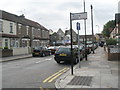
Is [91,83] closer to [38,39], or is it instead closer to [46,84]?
[46,84]

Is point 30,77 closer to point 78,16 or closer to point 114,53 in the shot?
point 78,16

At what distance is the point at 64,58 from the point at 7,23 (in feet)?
59.4

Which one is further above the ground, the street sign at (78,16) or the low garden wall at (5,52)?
the street sign at (78,16)

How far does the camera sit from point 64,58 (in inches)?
611

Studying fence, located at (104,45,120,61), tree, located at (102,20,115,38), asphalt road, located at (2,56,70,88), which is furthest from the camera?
tree, located at (102,20,115,38)

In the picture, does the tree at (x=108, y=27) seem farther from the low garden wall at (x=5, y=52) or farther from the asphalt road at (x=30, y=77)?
the asphalt road at (x=30, y=77)

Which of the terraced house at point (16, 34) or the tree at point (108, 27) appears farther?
the tree at point (108, 27)

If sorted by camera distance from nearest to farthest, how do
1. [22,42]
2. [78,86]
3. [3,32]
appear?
[78,86]
[3,32]
[22,42]

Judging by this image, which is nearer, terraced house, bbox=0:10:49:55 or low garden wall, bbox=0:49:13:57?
low garden wall, bbox=0:49:13:57

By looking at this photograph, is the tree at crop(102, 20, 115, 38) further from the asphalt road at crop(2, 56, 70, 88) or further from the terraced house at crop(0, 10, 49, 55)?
the asphalt road at crop(2, 56, 70, 88)

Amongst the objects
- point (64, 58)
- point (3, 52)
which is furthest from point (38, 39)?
point (64, 58)

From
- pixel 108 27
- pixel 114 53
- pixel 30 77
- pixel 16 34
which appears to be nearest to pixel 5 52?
pixel 16 34

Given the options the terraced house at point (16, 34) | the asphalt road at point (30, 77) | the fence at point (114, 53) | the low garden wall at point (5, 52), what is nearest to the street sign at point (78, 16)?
the asphalt road at point (30, 77)

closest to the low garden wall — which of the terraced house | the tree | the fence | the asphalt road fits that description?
the terraced house
